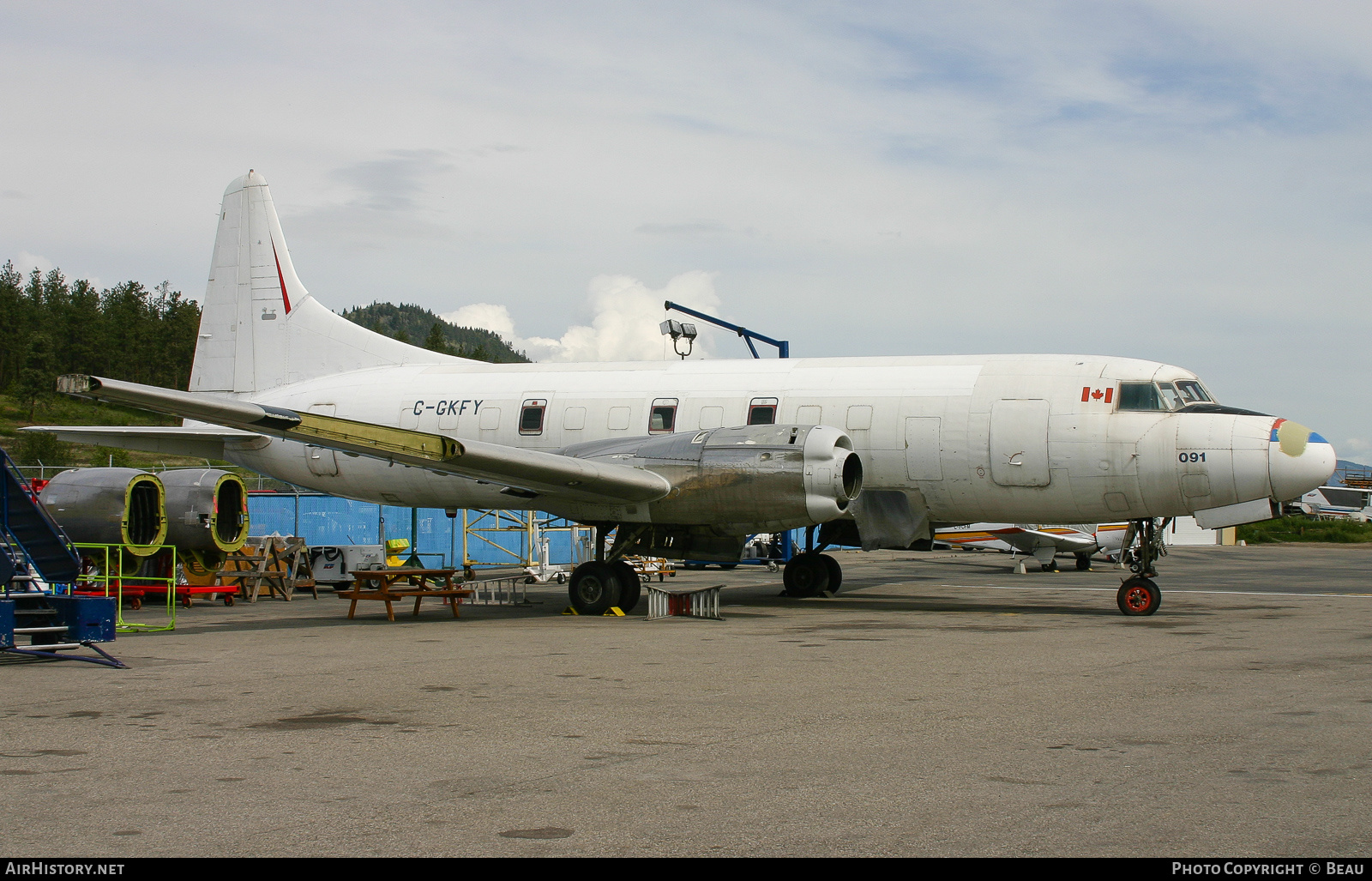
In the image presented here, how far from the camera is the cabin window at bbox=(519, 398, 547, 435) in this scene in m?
19.3

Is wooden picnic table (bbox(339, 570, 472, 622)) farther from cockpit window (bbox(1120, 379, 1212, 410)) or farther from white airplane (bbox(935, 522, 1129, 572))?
white airplane (bbox(935, 522, 1129, 572))

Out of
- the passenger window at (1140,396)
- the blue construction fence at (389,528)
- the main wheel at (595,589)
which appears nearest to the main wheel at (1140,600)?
the passenger window at (1140,396)

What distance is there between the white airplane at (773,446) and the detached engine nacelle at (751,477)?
3 cm

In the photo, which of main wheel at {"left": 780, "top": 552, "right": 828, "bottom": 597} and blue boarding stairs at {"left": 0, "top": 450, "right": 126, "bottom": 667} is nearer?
blue boarding stairs at {"left": 0, "top": 450, "right": 126, "bottom": 667}

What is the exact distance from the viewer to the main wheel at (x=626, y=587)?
17219 millimetres

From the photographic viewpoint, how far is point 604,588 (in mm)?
17141

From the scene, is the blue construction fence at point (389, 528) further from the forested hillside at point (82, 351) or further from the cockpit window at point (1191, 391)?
the forested hillside at point (82, 351)

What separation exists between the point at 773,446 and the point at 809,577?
19.0 feet

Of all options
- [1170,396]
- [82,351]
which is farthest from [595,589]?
[82,351]

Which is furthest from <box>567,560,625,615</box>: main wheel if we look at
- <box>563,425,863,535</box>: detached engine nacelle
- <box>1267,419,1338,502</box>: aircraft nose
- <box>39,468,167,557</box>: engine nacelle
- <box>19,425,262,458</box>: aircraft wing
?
<box>1267,419,1338,502</box>: aircraft nose

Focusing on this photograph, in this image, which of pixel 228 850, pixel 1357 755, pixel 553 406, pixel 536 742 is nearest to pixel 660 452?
pixel 553 406

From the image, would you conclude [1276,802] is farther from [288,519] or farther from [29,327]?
[29,327]

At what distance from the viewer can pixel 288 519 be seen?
30.0 metres

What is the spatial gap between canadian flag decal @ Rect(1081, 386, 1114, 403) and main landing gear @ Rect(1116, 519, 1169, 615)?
188 cm
